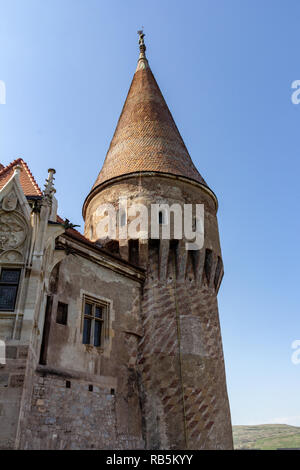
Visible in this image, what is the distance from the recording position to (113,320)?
11.5 meters

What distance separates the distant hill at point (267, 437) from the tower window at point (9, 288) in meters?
48.5

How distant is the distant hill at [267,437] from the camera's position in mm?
56406

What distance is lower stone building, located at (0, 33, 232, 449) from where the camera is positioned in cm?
865

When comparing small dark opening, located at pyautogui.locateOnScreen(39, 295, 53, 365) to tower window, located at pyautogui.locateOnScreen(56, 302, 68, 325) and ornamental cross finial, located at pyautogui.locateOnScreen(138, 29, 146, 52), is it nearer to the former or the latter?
tower window, located at pyautogui.locateOnScreen(56, 302, 68, 325)

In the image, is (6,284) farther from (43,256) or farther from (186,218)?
(186,218)

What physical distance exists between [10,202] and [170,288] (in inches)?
233

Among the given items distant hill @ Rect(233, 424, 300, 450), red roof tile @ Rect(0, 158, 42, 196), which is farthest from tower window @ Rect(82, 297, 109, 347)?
distant hill @ Rect(233, 424, 300, 450)

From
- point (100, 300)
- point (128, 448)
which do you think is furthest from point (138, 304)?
point (128, 448)

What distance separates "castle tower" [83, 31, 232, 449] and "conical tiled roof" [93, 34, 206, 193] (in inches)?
2.0

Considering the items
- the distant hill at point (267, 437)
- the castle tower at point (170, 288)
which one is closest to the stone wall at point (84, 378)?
the castle tower at point (170, 288)

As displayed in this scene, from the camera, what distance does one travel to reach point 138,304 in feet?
41.3

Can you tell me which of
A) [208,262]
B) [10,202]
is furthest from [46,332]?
[208,262]

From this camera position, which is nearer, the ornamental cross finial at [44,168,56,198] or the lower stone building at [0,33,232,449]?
the lower stone building at [0,33,232,449]
